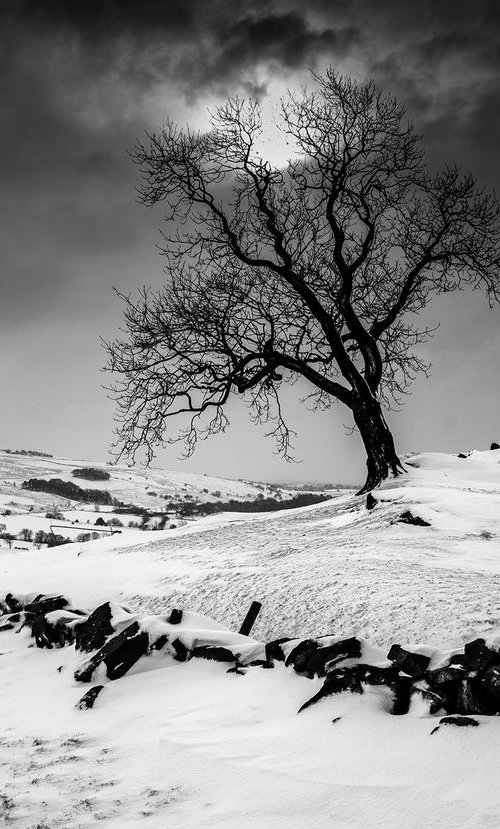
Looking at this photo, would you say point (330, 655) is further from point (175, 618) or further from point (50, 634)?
point (50, 634)

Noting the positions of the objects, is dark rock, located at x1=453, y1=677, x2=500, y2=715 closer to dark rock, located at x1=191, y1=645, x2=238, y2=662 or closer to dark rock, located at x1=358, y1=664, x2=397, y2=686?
dark rock, located at x1=358, y1=664, x2=397, y2=686

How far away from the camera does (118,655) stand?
5.68m

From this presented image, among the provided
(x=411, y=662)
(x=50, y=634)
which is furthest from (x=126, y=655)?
(x=411, y=662)

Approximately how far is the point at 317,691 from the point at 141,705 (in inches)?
61.1

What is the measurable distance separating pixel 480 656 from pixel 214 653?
2.47 metres

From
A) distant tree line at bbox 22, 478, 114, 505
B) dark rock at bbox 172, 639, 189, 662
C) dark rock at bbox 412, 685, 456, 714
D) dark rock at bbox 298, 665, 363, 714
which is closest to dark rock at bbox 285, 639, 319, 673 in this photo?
dark rock at bbox 298, 665, 363, 714

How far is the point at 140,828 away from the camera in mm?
2900

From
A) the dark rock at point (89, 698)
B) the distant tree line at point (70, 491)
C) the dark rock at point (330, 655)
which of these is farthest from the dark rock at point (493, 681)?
the distant tree line at point (70, 491)

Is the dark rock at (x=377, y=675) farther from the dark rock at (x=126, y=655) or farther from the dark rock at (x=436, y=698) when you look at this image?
the dark rock at (x=126, y=655)

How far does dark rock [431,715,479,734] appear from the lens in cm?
341

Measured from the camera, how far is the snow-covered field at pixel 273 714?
9.73ft

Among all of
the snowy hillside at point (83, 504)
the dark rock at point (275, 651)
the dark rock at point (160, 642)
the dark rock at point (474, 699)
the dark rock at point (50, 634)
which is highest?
the dark rock at point (474, 699)

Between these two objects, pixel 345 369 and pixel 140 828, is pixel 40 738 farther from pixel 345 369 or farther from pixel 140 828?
pixel 345 369

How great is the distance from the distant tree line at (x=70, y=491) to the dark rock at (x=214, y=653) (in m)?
154
